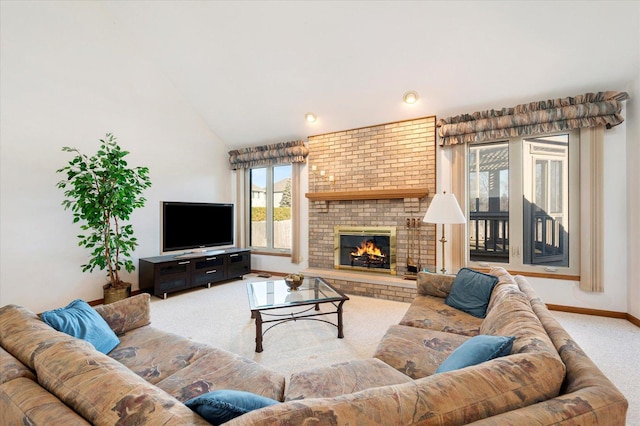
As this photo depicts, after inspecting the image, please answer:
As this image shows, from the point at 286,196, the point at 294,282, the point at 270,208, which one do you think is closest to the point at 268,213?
the point at 270,208

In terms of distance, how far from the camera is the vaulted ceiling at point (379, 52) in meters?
2.84

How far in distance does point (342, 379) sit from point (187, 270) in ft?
11.8

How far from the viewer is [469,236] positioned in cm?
401

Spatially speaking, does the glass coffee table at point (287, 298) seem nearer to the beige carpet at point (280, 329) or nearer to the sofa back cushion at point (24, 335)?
the beige carpet at point (280, 329)

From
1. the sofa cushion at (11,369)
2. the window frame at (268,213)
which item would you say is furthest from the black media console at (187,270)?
the sofa cushion at (11,369)

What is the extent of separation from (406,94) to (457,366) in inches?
138

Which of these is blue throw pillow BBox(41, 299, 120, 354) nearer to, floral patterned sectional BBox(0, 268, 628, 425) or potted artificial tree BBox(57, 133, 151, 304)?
floral patterned sectional BBox(0, 268, 628, 425)

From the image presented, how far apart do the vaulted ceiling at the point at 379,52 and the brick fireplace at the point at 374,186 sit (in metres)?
0.28

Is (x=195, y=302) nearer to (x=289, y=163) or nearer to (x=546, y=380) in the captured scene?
(x=289, y=163)

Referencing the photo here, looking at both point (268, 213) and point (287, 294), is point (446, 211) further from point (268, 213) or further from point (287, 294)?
point (268, 213)

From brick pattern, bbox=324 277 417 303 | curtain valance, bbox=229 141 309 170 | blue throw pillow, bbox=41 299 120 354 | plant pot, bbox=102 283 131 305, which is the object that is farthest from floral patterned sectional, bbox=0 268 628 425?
curtain valance, bbox=229 141 309 170

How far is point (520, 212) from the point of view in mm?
3736

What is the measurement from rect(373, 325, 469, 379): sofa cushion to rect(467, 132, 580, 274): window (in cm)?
243

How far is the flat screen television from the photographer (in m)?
4.35
